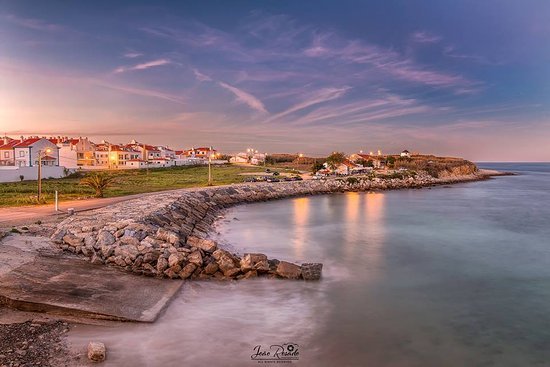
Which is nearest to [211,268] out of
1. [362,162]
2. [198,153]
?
[362,162]

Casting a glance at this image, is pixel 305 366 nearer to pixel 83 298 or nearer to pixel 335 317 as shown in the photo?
pixel 335 317

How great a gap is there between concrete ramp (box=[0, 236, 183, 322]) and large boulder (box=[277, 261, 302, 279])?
13.0ft

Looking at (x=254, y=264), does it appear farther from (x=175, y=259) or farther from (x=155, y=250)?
(x=155, y=250)

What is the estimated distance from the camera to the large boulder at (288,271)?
1578cm

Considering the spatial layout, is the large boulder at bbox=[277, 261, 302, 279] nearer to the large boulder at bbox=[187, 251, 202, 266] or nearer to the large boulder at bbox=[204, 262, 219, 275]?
the large boulder at bbox=[204, 262, 219, 275]

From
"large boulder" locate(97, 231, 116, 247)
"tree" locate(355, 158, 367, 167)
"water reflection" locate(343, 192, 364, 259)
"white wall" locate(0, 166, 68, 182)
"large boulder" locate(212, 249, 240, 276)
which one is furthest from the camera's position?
"tree" locate(355, 158, 367, 167)

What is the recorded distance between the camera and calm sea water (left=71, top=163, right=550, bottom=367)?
9.99 m

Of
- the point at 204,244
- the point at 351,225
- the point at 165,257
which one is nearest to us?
the point at 165,257

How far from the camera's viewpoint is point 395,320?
41.0ft

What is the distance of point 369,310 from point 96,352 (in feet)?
28.0

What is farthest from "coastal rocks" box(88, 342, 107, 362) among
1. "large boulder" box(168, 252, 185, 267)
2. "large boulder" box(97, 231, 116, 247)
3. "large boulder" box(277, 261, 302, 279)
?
"large boulder" box(277, 261, 302, 279)

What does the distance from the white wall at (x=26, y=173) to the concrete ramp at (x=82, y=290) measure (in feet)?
122

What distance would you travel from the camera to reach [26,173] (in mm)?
48062

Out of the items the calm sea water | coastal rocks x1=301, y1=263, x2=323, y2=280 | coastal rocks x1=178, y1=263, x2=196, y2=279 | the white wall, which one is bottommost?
the calm sea water
